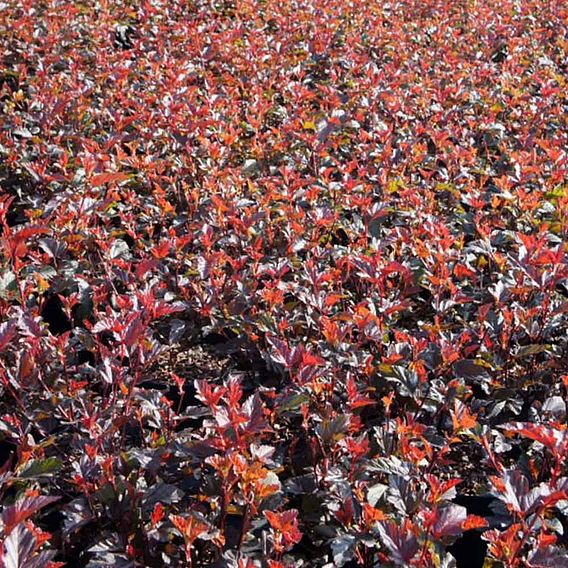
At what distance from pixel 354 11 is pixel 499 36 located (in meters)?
1.16

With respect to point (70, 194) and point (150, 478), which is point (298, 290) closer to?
point (150, 478)

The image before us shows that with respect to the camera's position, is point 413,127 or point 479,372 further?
point 413,127

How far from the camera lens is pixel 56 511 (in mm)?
1995

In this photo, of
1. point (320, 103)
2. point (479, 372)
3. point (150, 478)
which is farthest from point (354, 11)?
point (150, 478)

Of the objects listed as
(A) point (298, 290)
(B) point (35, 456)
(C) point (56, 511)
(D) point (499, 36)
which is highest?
(D) point (499, 36)

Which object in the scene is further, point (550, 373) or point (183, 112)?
point (183, 112)

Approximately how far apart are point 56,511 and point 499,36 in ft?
16.0

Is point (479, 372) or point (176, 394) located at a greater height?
point (479, 372)

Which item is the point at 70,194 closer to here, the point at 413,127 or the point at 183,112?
the point at 183,112

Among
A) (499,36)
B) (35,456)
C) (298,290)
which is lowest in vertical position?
(35,456)

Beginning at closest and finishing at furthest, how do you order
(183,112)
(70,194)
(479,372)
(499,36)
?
(479,372)
(70,194)
(183,112)
(499,36)

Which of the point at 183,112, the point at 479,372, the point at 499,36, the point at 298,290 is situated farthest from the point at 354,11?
the point at 479,372

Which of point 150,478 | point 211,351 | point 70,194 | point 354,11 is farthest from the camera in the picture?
point 354,11

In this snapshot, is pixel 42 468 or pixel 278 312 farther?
pixel 278 312
